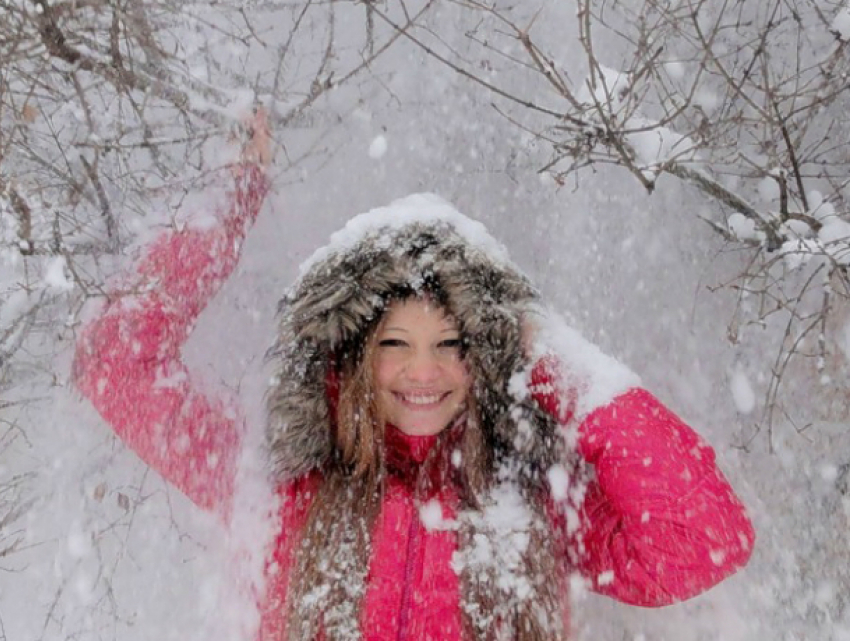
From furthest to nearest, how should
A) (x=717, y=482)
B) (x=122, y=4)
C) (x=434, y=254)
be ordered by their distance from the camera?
(x=122, y=4) < (x=434, y=254) < (x=717, y=482)

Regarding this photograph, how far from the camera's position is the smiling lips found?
6.83 feet

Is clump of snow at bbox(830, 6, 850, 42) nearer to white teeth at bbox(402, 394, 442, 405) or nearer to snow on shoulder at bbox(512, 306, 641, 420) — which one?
snow on shoulder at bbox(512, 306, 641, 420)

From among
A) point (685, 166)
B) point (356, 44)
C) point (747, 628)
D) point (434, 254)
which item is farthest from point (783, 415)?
point (356, 44)

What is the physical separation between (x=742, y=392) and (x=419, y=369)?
1.95m

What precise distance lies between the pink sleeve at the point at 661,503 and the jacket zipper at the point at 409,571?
20.1 inches

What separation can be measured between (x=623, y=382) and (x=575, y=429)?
17 centimetres

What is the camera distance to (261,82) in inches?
130

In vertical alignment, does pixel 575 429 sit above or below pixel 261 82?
below

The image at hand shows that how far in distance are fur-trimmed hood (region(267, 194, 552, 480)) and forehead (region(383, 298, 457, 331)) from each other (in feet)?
0.10

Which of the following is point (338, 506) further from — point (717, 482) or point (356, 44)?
point (356, 44)

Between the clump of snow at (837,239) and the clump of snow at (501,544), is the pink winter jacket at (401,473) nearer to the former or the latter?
the clump of snow at (501,544)

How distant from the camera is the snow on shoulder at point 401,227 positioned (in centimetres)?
204

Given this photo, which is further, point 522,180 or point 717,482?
point 522,180

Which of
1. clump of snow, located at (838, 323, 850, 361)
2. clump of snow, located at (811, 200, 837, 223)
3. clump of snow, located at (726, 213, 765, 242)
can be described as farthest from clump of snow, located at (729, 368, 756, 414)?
clump of snow, located at (811, 200, 837, 223)
